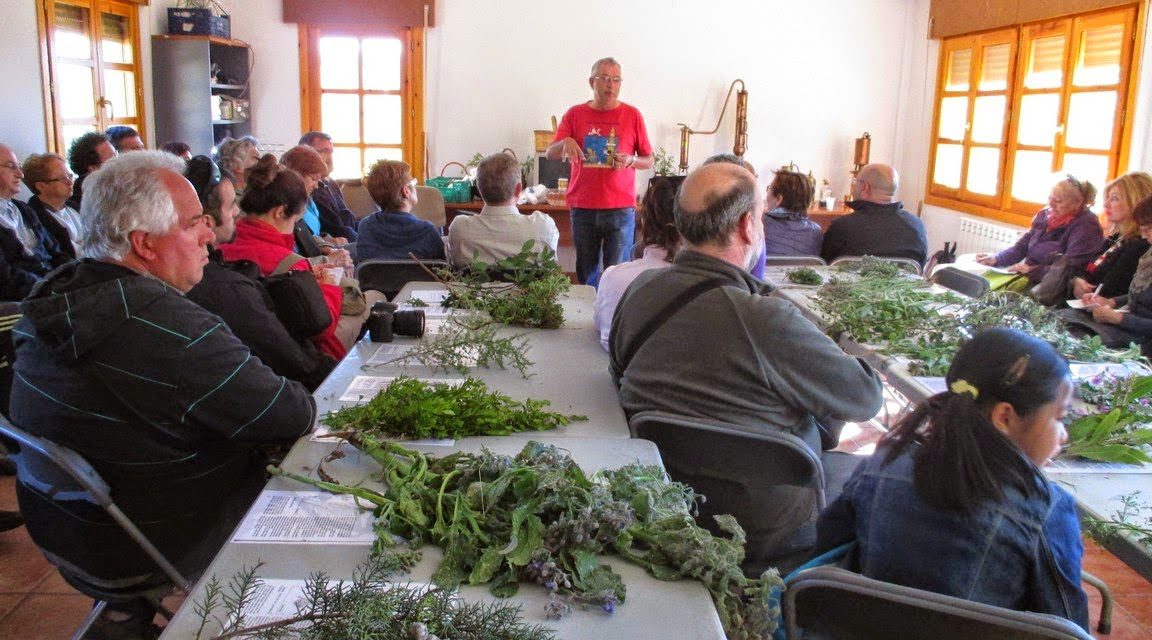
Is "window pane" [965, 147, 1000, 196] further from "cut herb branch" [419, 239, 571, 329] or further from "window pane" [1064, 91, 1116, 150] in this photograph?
"cut herb branch" [419, 239, 571, 329]

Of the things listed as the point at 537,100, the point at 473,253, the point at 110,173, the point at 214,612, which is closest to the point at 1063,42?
the point at 537,100

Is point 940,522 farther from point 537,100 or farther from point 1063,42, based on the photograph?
point 537,100

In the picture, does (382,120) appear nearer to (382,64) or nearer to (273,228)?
(382,64)

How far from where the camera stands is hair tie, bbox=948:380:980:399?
1620 mm

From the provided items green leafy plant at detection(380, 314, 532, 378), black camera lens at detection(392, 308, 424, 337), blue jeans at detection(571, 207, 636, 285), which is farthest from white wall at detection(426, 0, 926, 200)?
green leafy plant at detection(380, 314, 532, 378)

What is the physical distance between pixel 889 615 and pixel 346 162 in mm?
7671

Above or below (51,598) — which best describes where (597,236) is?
above

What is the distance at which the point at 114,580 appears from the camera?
203 cm

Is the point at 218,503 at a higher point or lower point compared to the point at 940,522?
lower

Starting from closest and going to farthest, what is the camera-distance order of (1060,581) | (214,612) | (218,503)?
(214,612) < (1060,581) < (218,503)

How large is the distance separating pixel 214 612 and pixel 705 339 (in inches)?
47.8

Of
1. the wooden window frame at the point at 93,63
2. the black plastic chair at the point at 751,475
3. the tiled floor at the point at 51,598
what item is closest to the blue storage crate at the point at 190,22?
the wooden window frame at the point at 93,63

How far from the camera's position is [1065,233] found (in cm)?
537

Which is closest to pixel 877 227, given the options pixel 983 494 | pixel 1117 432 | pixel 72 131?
pixel 1117 432
